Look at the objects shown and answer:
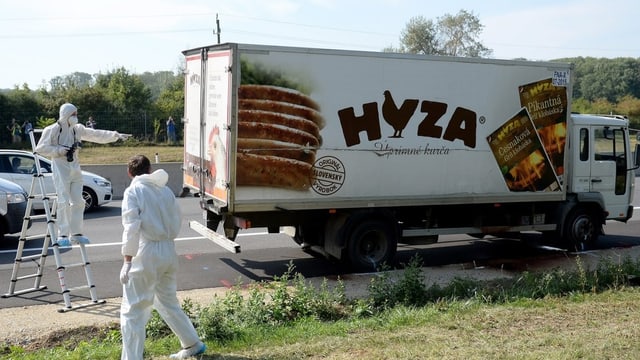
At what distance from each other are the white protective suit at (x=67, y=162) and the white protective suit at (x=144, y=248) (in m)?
2.94

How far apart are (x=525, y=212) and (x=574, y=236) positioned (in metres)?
1.09

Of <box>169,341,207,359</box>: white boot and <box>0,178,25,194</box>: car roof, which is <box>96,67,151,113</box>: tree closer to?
<box>0,178,25,194</box>: car roof

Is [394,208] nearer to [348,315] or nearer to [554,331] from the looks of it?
[348,315]

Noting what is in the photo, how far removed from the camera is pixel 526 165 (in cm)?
1119

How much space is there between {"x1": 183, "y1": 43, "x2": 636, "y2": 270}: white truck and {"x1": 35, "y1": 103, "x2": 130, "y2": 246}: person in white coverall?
1.83 m

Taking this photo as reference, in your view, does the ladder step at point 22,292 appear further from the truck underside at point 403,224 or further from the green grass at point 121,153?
the green grass at point 121,153

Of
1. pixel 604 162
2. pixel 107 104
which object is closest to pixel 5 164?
pixel 604 162

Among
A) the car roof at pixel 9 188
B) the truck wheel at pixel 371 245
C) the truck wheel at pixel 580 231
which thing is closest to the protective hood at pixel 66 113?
the car roof at pixel 9 188

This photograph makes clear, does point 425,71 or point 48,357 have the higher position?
point 425,71

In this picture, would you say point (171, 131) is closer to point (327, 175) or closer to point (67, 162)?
point (327, 175)

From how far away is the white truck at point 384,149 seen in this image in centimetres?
912

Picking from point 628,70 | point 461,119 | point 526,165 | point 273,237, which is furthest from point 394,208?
point 628,70

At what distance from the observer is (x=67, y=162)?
27.2ft

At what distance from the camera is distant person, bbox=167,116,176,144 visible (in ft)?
111
